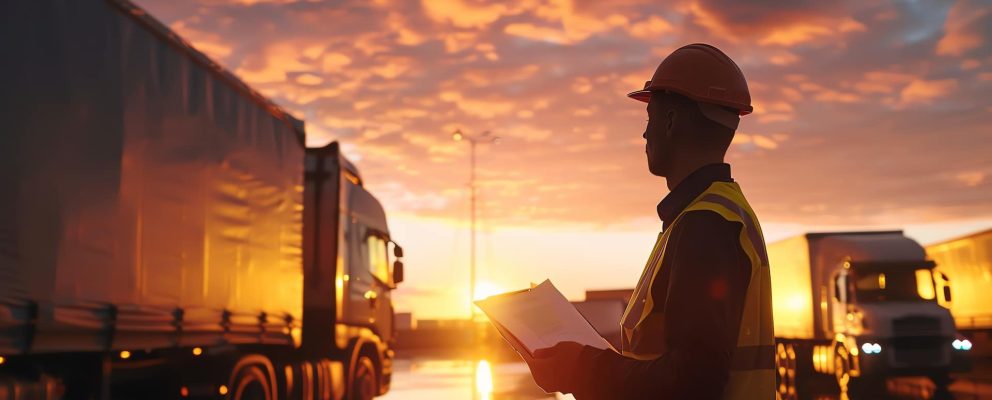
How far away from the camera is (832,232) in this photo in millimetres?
22219

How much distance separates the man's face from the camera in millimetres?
2875

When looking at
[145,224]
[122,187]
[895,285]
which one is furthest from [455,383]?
[122,187]

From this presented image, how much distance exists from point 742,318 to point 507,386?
776 inches

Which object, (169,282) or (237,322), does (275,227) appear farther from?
(169,282)

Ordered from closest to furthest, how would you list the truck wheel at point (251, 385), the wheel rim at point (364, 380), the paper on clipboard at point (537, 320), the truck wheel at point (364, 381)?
the paper on clipboard at point (537, 320), the truck wheel at point (251, 385), the truck wheel at point (364, 381), the wheel rim at point (364, 380)

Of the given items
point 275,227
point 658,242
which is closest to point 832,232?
point 275,227

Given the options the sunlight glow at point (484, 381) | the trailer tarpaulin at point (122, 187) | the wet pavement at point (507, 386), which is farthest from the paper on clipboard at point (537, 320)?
the sunlight glow at point (484, 381)

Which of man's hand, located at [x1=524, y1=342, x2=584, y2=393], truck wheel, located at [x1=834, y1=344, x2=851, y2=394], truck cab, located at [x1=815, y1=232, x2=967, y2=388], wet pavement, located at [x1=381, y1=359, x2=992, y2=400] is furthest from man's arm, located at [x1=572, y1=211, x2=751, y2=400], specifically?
truck wheel, located at [x1=834, y1=344, x2=851, y2=394]

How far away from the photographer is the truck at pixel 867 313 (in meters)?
20.2

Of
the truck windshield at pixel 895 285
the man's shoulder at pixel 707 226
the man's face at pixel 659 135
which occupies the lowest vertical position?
the man's shoulder at pixel 707 226

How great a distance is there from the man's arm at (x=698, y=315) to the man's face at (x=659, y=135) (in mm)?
335

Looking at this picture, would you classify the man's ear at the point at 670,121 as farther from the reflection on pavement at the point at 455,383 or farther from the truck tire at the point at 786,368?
the truck tire at the point at 786,368

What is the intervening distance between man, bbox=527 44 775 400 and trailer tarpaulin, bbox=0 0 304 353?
451 cm

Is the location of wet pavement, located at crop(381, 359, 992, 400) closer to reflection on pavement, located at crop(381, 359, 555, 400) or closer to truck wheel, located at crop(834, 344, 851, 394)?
reflection on pavement, located at crop(381, 359, 555, 400)
